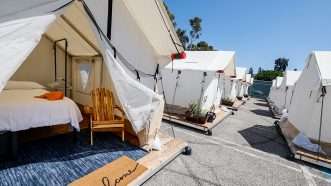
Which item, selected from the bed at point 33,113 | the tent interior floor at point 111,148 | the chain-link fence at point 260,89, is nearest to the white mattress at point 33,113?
the bed at point 33,113

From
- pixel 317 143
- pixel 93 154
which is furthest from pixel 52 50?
pixel 317 143

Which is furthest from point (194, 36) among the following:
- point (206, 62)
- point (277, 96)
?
point (206, 62)

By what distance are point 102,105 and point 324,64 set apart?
5946 millimetres

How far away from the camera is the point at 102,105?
375 cm

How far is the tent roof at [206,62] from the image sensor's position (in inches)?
265

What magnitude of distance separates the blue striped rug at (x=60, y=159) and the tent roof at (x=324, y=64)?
4.60 meters

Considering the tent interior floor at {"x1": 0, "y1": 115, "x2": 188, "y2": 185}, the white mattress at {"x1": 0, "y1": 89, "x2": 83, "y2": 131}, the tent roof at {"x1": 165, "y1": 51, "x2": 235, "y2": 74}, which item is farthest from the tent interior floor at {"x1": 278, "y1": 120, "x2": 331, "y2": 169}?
the white mattress at {"x1": 0, "y1": 89, "x2": 83, "y2": 131}

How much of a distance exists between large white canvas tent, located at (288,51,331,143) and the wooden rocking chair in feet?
15.4

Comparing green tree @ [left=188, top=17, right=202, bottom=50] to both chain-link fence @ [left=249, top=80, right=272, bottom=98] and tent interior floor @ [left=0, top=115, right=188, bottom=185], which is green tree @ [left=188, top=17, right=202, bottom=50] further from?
tent interior floor @ [left=0, top=115, right=188, bottom=185]

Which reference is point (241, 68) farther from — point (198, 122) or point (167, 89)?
point (198, 122)

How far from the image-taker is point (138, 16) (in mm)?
3355

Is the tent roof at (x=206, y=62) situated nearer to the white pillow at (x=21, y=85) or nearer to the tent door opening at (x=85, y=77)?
the tent door opening at (x=85, y=77)

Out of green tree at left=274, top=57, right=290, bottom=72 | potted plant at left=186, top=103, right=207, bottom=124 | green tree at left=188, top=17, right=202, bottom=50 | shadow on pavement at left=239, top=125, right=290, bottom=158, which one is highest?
green tree at left=188, top=17, right=202, bottom=50

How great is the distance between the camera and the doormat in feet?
7.76
